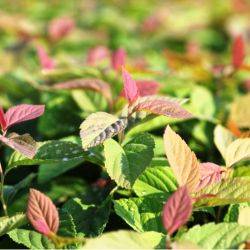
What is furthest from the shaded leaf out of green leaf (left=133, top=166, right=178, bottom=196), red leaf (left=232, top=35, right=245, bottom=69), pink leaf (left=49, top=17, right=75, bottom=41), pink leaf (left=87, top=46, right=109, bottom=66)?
pink leaf (left=49, top=17, right=75, bottom=41)

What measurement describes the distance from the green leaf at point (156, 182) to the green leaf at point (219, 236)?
0.22 m

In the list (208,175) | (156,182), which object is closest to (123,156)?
(156,182)

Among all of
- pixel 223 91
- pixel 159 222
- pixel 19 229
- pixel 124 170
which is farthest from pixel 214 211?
pixel 223 91

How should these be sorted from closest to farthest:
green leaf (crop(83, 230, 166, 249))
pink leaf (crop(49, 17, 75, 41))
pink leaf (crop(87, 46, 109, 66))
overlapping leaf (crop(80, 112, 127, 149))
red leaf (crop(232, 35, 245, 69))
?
1. green leaf (crop(83, 230, 166, 249))
2. overlapping leaf (crop(80, 112, 127, 149))
3. red leaf (crop(232, 35, 245, 69))
4. pink leaf (crop(87, 46, 109, 66))
5. pink leaf (crop(49, 17, 75, 41))

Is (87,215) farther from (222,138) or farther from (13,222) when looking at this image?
(222,138)

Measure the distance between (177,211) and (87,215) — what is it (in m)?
0.39

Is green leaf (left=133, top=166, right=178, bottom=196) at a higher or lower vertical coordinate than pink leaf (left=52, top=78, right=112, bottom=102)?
lower

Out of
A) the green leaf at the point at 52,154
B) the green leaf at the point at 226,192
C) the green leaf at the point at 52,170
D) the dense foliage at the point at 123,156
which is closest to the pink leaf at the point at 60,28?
the dense foliage at the point at 123,156

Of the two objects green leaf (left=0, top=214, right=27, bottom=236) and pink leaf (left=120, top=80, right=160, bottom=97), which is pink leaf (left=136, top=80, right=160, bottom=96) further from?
green leaf (left=0, top=214, right=27, bottom=236)

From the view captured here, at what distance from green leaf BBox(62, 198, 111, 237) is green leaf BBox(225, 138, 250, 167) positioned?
37cm

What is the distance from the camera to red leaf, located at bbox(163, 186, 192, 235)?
1164 millimetres

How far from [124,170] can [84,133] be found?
A: 0.15 metres

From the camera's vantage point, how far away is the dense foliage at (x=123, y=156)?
125cm

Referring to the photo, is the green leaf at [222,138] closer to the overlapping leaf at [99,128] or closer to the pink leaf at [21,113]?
the overlapping leaf at [99,128]
